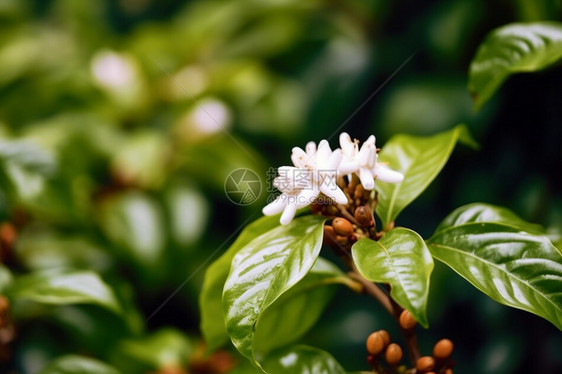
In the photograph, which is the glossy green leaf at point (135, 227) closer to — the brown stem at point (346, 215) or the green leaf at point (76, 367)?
the green leaf at point (76, 367)

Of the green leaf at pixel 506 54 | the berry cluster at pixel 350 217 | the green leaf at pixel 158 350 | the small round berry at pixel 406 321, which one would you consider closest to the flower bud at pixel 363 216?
the berry cluster at pixel 350 217

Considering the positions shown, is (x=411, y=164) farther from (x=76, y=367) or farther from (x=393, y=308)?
(x=76, y=367)

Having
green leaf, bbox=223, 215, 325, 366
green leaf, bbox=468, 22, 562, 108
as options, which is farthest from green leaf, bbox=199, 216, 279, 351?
green leaf, bbox=468, 22, 562, 108

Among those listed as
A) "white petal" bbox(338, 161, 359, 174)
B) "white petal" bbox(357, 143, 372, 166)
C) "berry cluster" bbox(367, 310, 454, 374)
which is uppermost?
"white petal" bbox(357, 143, 372, 166)

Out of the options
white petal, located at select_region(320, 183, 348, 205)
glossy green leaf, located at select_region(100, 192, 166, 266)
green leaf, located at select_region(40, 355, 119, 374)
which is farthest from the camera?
glossy green leaf, located at select_region(100, 192, 166, 266)

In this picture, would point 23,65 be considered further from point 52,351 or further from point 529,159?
point 529,159

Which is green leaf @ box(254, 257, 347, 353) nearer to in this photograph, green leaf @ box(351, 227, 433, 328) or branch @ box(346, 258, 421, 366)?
branch @ box(346, 258, 421, 366)

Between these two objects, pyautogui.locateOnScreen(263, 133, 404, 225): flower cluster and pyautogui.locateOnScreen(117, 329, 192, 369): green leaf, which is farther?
pyautogui.locateOnScreen(117, 329, 192, 369): green leaf

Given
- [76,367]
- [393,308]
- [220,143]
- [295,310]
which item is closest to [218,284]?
[295,310]

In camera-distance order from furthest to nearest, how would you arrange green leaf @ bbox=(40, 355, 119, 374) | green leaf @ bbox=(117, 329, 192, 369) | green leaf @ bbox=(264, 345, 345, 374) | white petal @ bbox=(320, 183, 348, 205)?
green leaf @ bbox=(117, 329, 192, 369)
green leaf @ bbox=(40, 355, 119, 374)
green leaf @ bbox=(264, 345, 345, 374)
white petal @ bbox=(320, 183, 348, 205)
